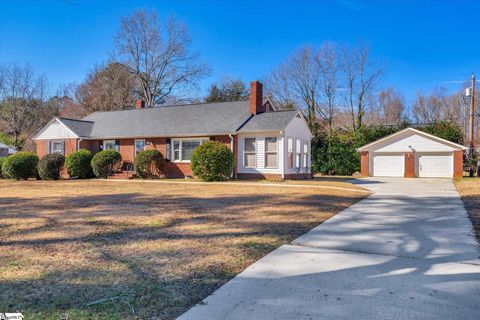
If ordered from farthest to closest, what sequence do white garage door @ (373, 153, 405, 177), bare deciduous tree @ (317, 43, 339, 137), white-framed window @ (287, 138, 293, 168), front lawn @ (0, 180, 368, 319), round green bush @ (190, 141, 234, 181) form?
A: bare deciduous tree @ (317, 43, 339, 137), white garage door @ (373, 153, 405, 177), white-framed window @ (287, 138, 293, 168), round green bush @ (190, 141, 234, 181), front lawn @ (0, 180, 368, 319)

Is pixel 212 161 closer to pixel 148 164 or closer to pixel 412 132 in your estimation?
pixel 148 164

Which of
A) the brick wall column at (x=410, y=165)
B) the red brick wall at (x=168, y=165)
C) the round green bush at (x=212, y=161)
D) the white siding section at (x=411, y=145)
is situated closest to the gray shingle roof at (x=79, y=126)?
the red brick wall at (x=168, y=165)

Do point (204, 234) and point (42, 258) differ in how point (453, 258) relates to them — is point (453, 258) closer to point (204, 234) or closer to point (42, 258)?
point (204, 234)

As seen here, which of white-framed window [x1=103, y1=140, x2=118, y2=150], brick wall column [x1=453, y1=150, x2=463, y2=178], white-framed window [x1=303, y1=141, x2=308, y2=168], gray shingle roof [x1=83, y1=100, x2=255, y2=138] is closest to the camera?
gray shingle roof [x1=83, y1=100, x2=255, y2=138]

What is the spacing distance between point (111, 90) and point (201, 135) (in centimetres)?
2357

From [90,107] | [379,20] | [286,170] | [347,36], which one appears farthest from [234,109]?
[90,107]

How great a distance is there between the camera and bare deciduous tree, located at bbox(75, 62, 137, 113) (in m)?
36.9

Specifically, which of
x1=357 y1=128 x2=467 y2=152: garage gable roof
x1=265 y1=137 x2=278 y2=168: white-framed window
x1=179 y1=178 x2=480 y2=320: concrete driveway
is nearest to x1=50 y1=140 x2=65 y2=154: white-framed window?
x1=265 y1=137 x2=278 y2=168: white-framed window

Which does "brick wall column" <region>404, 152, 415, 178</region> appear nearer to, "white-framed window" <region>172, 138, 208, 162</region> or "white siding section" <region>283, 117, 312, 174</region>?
"white siding section" <region>283, 117, 312, 174</region>

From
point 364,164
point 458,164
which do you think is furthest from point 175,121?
point 458,164

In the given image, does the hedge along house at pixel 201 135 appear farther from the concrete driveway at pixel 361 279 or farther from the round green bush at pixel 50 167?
the concrete driveway at pixel 361 279

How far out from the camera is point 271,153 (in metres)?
17.5

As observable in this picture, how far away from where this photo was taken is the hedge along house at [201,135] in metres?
17.5

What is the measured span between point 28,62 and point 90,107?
755cm
